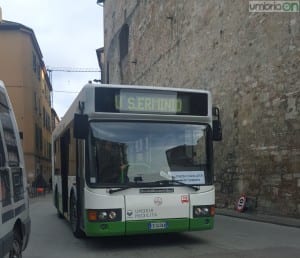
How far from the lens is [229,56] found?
56.1 feet

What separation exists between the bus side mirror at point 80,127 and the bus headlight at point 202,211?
2.11m

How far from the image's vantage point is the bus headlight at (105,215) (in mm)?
8148

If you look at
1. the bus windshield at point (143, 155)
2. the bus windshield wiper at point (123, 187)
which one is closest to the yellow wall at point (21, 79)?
the bus windshield at point (143, 155)

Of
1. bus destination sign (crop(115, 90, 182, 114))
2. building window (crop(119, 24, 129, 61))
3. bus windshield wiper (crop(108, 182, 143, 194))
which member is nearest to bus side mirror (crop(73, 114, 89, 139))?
bus destination sign (crop(115, 90, 182, 114))

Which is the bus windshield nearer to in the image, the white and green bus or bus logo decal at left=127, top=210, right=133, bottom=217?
the white and green bus

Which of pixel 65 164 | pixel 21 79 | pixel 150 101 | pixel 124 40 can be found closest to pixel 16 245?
pixel 150 101

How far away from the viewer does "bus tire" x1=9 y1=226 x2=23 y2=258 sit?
6295 millimetres

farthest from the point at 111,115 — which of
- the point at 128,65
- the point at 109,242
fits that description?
the point at 128,65

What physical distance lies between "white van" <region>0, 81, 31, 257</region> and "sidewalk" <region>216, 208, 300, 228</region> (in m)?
6.95

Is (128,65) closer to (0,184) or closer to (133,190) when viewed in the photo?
(133,190)

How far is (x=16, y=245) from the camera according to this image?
21.1 ft

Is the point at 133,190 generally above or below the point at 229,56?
below

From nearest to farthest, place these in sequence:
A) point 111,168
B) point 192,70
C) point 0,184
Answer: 1. point 0,184
2. point 111,168
3. point 192,70

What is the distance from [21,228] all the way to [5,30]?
32.3 meters
